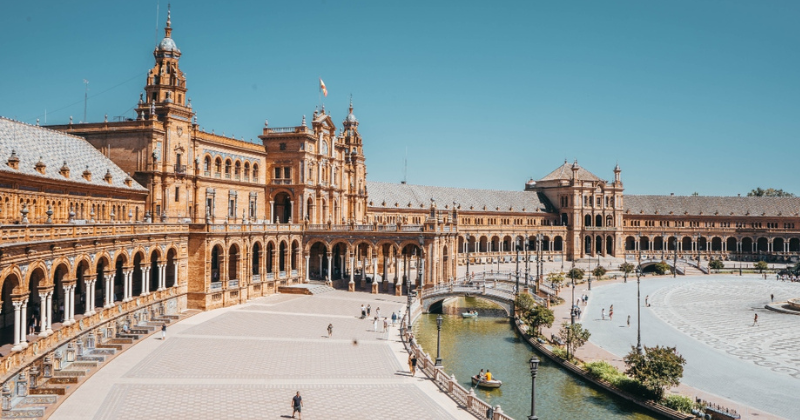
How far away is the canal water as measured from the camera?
1396 inches

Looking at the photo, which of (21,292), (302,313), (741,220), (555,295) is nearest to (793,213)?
(741,220)

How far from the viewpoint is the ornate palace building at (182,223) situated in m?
36.7

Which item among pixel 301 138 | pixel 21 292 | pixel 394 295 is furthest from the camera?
pixel 301 138

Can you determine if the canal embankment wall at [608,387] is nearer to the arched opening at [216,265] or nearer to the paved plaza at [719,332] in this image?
the paved plaza at [719,332]

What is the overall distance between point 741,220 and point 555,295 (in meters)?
82.9

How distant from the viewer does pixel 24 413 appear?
2684 cm

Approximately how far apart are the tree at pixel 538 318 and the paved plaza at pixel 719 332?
415 cm

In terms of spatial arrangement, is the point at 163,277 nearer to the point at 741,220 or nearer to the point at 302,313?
the point at 302,313

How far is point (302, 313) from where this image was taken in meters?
55.8

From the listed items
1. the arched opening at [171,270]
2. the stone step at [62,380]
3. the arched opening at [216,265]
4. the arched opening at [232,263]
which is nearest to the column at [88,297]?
the stone step at [62,380]

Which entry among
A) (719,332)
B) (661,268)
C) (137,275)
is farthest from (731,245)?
(137,275)

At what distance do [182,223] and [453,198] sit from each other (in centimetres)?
7269

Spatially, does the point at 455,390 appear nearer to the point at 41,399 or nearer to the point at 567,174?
the point at 41,399

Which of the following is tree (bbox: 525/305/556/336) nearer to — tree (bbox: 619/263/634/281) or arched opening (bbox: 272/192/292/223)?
arched opening (bbox: 272/192/292/223)
